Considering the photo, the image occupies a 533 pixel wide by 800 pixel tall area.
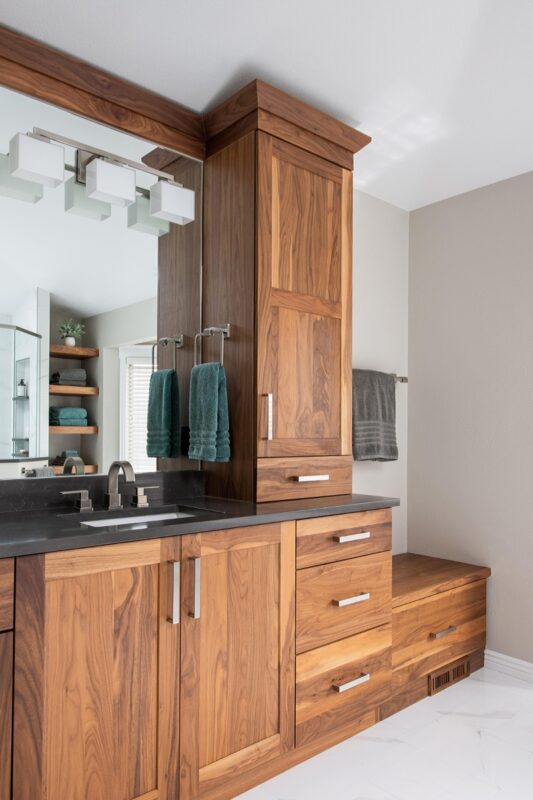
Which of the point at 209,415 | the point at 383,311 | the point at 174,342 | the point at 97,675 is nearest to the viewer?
the point at 97,675

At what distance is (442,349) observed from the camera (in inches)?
130

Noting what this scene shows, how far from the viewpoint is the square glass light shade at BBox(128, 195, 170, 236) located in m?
2.35

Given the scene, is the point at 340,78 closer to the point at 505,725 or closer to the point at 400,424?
the point at 400,424

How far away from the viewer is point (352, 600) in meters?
2.23

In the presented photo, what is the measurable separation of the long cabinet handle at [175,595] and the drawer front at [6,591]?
1.46 ft

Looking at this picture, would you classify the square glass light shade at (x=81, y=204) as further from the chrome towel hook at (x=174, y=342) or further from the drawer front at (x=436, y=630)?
the drawer front at (x=436, y=630)

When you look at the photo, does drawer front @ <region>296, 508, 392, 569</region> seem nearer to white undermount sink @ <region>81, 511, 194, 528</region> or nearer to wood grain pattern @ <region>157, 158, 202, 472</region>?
white undermount sink @ <region>81, 511, 194, 528</region>

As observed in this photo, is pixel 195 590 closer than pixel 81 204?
Yes

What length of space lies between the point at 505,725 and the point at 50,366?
2.23 m


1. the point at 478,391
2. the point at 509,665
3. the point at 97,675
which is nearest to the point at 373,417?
the point at 478,391

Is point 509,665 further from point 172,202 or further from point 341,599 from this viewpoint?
point 172,202

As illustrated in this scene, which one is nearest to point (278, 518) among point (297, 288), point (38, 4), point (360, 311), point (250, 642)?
point (250, 642)

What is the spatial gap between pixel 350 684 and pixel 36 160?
213 centimetres

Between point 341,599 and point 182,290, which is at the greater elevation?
point 182,290
